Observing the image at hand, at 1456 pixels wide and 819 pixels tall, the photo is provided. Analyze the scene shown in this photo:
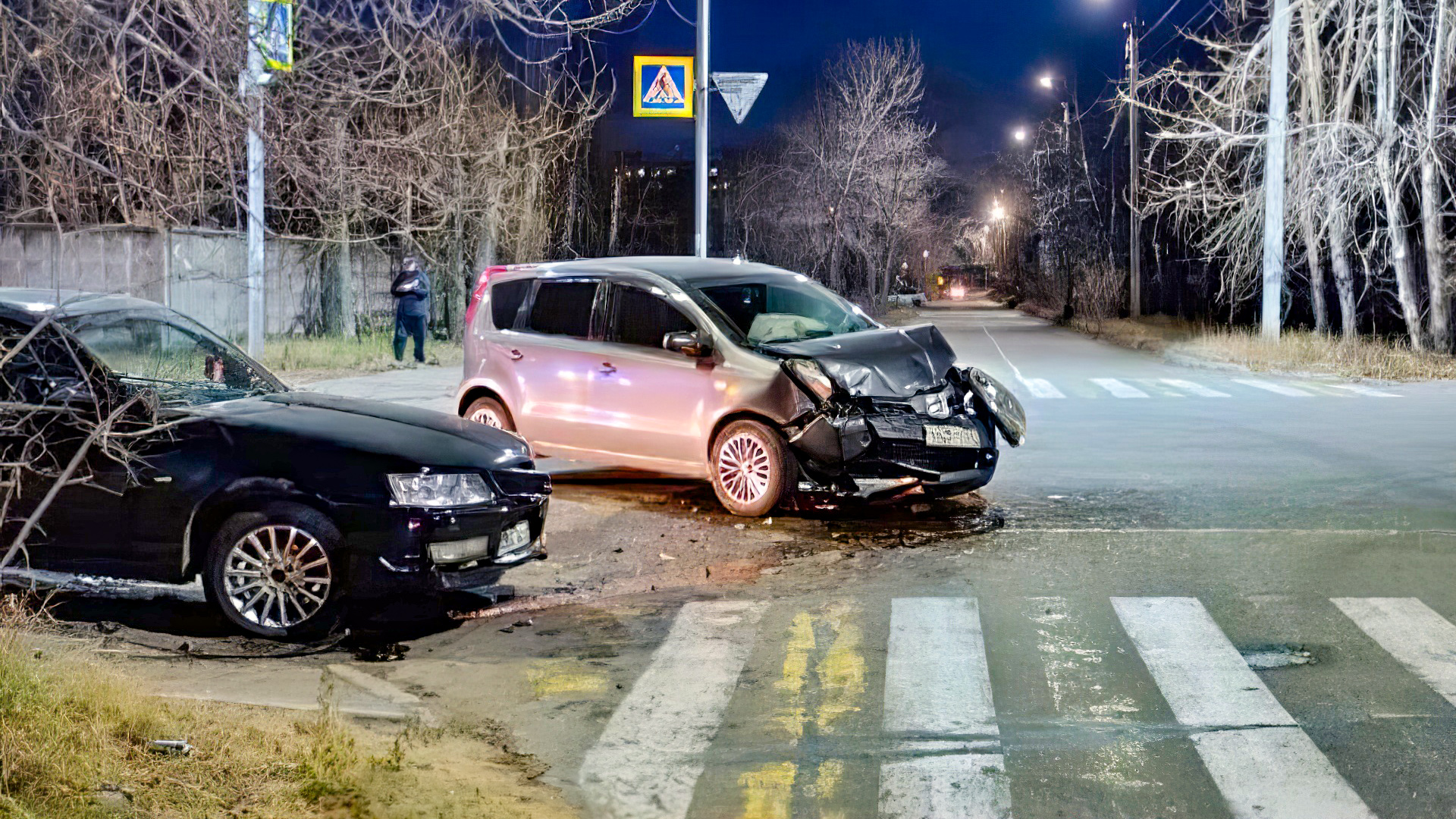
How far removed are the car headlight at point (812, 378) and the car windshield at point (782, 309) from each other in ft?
1.80

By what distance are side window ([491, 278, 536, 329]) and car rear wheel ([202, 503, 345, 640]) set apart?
5.37 metres

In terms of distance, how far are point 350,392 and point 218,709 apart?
13318mm

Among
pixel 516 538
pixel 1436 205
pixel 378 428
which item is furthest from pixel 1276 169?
pixel 378 428

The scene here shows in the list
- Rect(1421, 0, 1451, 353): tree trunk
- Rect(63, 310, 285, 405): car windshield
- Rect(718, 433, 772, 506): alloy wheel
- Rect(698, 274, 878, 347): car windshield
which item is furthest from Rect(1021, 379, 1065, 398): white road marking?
Rect(63, 310, 285, 405): car windshield

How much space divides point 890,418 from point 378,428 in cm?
417

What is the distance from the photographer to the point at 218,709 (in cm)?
550

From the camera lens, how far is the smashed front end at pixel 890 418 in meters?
10.2

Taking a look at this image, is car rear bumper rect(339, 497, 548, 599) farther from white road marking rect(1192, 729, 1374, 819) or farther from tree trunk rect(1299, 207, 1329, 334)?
tree trunk rect(1299, 207, 1329, 334)

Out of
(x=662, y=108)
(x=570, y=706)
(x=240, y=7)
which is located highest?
(x=662, y=108)

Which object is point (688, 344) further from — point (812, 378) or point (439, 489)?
point (439, 489)

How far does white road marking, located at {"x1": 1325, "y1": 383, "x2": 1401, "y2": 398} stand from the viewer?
19500 mm

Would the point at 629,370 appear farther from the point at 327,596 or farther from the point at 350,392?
the point at 350,392

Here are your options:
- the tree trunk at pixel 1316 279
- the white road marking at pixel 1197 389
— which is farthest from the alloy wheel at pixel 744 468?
the tree trunk at pixel 1316 279

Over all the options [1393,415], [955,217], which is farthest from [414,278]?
[955,217]
